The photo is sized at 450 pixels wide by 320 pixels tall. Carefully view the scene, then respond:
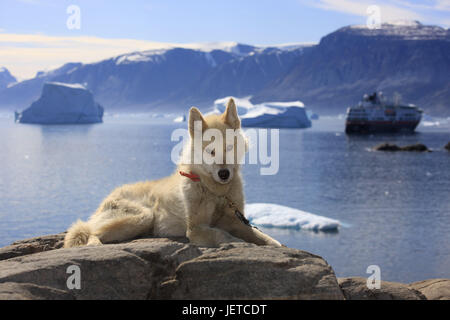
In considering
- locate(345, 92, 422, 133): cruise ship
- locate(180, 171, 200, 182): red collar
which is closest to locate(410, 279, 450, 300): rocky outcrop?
locate(180, 171, 200, 182): red collar

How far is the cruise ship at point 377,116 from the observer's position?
10786 centimetres

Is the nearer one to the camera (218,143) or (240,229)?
(218,143)

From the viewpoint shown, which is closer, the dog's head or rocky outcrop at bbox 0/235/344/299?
rocky outcrop at bbox 0/235/344/299

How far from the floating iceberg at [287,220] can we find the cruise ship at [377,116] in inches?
3093

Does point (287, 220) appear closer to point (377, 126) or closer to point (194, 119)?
point (194, 119)

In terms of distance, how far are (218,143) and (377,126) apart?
4421 inches

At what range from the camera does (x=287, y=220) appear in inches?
1266

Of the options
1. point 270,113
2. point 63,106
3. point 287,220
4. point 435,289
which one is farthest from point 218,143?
point 63,106

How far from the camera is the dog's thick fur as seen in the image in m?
4.91

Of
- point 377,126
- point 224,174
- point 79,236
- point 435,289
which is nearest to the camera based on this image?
point 224,174

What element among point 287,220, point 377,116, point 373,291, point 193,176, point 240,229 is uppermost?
point 193,176

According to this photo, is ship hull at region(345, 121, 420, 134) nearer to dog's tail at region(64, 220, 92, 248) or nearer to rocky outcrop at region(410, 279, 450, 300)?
rocky outcrop at region(410, 279, 450, 300)

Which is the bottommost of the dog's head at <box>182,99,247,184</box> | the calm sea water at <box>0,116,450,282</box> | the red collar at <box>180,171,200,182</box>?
the calm sea water at <box>0,116,450,282</box>

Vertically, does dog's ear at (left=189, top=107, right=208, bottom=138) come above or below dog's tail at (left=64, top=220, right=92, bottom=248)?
above
